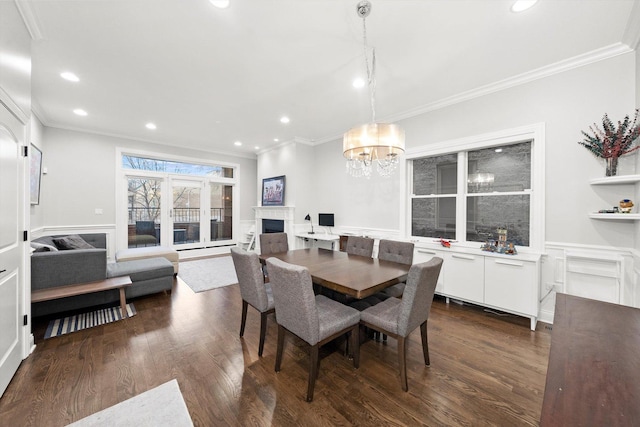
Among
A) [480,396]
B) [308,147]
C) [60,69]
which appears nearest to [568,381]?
[480,396]

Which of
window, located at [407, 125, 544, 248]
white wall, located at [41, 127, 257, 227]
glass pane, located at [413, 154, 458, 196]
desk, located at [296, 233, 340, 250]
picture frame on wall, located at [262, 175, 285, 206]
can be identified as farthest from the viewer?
picture frame on wall, located at [262, 175, 285, 206]

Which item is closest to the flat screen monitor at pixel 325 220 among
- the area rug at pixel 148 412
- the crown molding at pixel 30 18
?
the area rug at pixel 148 412

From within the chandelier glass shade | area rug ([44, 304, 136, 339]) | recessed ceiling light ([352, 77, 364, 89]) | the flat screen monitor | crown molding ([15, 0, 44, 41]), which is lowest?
area rug ([44, 304, 136, 339])

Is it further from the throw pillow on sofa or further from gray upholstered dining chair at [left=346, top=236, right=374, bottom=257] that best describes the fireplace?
the throw pillow on sofa

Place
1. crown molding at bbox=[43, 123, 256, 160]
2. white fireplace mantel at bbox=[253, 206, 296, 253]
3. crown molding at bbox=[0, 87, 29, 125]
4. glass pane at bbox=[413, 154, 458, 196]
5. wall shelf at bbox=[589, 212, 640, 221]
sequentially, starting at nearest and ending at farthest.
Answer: crown molding at bbox=[0, 87, 29, 125]
wall shelf at bbox=[589, 212, 640, 221]
glass pane at bbox=[413, 154, 458, 196]
crown molding at bbox=[43, 123, 256, 160]
white fireplace mantel at bbox=[253, 206, 296, 253]

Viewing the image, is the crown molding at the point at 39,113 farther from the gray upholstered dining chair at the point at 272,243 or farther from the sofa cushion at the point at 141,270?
the gray upholstered dining chair at the point at 272,243

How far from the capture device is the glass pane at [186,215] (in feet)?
20.7

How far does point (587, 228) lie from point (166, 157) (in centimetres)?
746

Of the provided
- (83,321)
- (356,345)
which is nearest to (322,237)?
(356,345)

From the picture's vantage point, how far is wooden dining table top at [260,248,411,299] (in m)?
1.96

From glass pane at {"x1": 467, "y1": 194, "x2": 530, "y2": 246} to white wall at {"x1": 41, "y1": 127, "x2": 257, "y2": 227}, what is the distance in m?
6.72

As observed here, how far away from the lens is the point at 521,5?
1933 millimetres

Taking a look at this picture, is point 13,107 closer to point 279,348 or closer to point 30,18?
point 30,18

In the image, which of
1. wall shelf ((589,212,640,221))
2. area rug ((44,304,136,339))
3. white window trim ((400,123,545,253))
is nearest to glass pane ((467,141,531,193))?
white window trim ((400,123,545,253))
